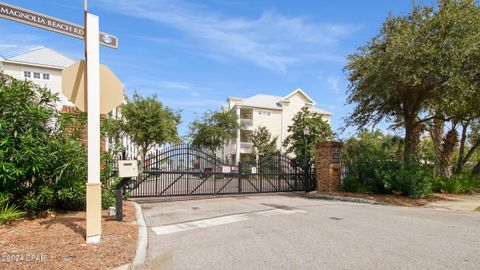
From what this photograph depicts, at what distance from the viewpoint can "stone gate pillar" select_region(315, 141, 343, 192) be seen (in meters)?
16.8

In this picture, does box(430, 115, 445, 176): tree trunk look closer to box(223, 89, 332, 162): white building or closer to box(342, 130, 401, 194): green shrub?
box(342, 130, 401, 194): green shrub

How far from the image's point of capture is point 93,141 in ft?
19.9

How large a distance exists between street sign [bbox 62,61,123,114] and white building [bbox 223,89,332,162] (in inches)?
1518

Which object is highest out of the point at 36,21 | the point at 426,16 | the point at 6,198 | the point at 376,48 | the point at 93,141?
the point at 426,16

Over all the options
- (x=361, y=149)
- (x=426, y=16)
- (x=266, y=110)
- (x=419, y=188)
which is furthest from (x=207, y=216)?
(x=266, y=110)

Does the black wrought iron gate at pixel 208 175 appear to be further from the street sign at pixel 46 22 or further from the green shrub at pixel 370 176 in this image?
the street sign at pixel 46 22

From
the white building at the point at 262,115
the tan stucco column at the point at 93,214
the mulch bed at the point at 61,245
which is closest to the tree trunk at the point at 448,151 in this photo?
the mulch bed at the point at 61,245

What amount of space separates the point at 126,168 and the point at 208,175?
298 inches

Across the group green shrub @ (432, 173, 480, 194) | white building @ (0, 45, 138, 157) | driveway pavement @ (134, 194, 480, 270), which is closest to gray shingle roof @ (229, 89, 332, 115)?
white building @ (0, 45, 138, 157)

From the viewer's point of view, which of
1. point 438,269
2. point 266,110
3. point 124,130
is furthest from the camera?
point 266,110

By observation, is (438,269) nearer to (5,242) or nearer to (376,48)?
(5,242)

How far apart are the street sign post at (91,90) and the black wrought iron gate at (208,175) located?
7.15 meters

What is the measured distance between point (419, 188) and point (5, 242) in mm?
13830

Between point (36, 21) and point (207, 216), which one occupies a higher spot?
point (36, 21)
